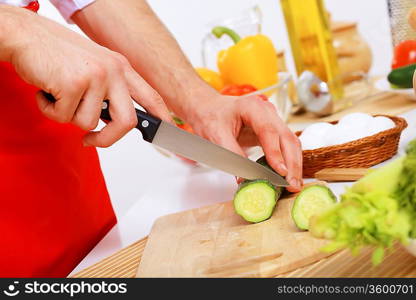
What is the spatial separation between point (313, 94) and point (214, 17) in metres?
1.98

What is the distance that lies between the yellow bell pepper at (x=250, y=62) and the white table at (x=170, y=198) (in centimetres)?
43

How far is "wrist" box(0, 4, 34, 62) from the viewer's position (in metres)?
1.06

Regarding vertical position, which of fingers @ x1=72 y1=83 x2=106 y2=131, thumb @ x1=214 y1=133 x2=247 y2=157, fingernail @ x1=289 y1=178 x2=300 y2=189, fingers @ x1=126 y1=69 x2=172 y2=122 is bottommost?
fingernail @ x1=289 y1=178 x2=300 y2=189

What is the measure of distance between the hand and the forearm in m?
0.07

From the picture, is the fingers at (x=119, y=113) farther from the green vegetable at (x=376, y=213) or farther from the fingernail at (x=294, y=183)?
the green vegetable at (x=376, y=213)

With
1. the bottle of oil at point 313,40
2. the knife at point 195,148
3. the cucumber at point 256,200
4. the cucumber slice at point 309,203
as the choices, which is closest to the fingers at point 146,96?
the knife at point 195,148

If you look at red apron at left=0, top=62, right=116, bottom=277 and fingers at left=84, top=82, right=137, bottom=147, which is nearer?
fingers at left=84, top=82, right=137, bottom=147

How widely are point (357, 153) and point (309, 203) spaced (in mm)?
372

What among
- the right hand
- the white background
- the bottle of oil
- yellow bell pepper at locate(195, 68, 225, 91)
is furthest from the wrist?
the white background

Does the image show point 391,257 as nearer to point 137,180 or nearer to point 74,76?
point 74,76

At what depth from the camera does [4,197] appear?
129 centimetres

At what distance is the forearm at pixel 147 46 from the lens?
60.7 inches

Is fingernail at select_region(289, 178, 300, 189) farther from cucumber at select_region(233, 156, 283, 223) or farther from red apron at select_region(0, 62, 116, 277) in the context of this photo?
red apron at select_region(0, 62, 116, 277)

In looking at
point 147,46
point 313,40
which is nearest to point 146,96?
point 147,46
